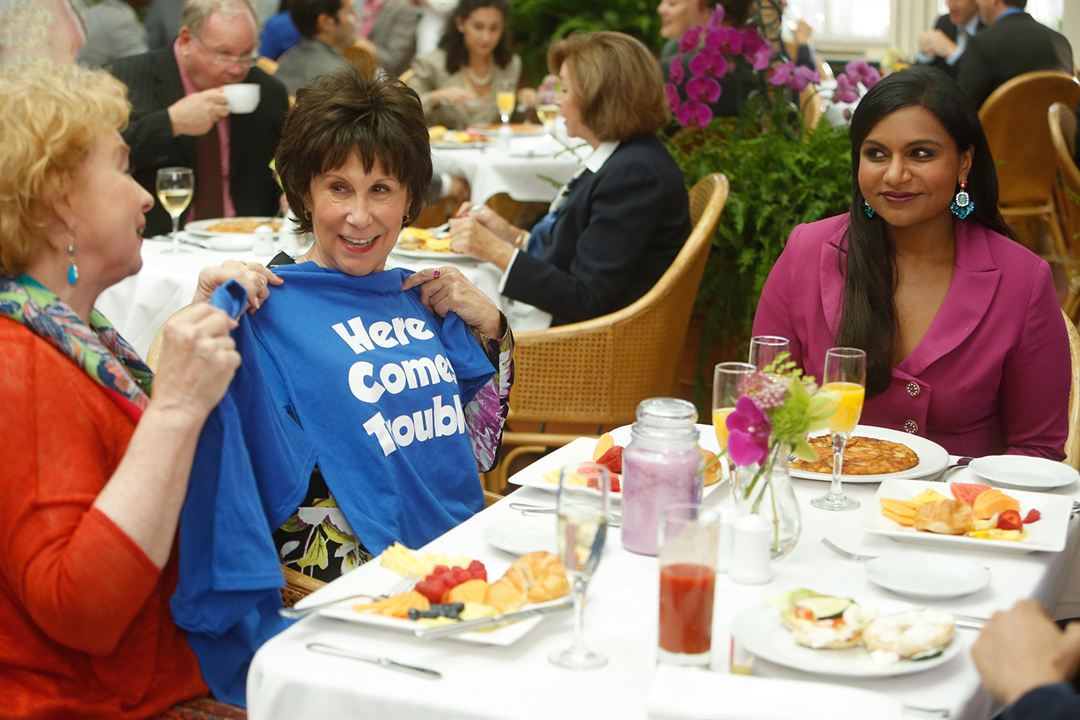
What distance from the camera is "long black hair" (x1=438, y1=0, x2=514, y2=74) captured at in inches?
267

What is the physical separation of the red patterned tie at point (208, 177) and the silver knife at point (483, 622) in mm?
3175

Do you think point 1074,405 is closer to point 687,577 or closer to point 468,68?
point 687,577

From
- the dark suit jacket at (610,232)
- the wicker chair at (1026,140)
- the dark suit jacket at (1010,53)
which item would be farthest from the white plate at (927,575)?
the dark suit jacket at (1010,53)

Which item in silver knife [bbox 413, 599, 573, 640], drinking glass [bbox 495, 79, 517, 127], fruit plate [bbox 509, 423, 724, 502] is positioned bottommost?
fruit plate [bbox 509, 423, 724, 502]

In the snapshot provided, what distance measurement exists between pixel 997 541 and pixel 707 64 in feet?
9.39

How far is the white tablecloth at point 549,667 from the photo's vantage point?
4.25ft

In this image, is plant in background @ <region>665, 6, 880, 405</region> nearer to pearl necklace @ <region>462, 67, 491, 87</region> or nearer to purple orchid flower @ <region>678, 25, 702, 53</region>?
purple orchid flower @ <region>678, 25, 702, 53</region>

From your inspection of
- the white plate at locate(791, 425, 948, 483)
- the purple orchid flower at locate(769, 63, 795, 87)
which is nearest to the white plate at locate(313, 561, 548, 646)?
the white plate at locate(791, 425, 948, 483)

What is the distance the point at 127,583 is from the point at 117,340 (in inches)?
16.1

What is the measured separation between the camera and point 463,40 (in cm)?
686

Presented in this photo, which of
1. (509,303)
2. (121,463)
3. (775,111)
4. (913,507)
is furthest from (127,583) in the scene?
(775,111)

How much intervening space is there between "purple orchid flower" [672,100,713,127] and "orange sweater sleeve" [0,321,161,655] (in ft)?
10.3

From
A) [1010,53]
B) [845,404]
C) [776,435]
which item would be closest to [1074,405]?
[845,404]

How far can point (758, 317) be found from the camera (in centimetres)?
267
